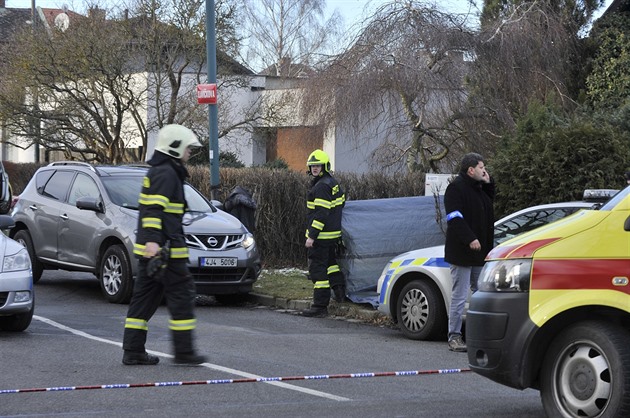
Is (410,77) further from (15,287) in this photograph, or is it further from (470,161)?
(15,287)

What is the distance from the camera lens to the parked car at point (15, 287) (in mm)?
9891

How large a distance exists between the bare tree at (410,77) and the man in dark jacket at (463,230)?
408 inches

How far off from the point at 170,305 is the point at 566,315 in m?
3.30

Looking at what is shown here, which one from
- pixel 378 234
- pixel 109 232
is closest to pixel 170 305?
pixel 378 234

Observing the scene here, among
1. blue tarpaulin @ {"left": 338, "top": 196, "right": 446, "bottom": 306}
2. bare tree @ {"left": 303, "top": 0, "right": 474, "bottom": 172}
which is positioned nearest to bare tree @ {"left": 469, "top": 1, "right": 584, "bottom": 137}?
bare tree @ {"left": 303, "top": 0, "right": 474, "bottom": 172}

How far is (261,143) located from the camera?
126 feet

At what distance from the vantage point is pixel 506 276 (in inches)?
244

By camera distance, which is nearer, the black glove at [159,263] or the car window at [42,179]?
the black glove at [159,263]

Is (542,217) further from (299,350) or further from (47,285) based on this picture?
(47,285)

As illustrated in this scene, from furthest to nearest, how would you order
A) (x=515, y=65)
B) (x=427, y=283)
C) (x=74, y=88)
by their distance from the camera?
(x=74, y=88)
(x=515, y=65)
(x=427, y=283)

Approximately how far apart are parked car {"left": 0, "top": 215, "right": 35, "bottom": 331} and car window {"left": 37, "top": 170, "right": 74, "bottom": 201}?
163 inches

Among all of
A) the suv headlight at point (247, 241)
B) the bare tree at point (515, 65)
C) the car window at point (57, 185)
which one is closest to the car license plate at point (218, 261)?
the suv headlight at point (247, 241)

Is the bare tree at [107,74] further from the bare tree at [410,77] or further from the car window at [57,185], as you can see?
the car window at [57,185]

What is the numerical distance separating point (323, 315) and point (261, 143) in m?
26.2
